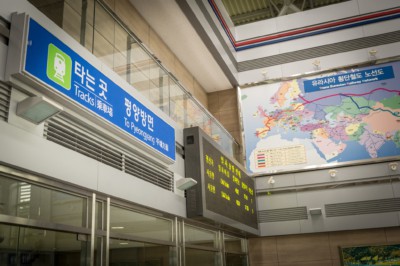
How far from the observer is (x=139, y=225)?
5.24m

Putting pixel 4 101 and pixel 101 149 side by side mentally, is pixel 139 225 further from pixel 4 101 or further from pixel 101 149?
pixel 4 101

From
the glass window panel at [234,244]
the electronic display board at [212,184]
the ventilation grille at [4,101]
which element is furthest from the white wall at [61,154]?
the glass window panel at [234,244]

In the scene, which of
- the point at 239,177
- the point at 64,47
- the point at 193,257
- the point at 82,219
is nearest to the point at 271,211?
the point at 239,177

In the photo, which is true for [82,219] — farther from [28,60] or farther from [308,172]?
[308,172]

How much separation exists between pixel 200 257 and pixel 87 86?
154 inches

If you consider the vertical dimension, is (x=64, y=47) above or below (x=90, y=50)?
below

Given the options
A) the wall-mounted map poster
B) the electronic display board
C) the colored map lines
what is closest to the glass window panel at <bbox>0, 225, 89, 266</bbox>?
the electronic display board

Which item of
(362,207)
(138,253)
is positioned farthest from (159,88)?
(362,207)

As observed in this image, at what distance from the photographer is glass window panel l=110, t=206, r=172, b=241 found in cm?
473

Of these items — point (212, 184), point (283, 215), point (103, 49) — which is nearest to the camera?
point (103, 49)

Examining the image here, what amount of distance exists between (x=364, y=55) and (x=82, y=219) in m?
8.74

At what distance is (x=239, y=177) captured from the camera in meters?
8.57

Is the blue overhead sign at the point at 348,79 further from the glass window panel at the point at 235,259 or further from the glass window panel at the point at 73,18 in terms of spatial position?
the glass window panel at the point at 73,18

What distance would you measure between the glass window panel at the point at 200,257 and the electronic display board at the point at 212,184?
62 centimetres
